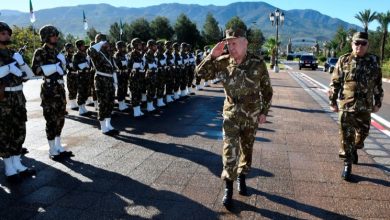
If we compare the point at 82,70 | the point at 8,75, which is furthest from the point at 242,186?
the point at 82,70

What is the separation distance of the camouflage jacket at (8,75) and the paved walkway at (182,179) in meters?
1.34

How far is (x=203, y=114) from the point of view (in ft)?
36.5

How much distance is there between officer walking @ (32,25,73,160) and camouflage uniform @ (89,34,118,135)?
1.58 m

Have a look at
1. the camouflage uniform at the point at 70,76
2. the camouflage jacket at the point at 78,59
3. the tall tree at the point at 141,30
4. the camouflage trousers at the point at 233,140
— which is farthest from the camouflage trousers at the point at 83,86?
the tall tree at the point at 141,30

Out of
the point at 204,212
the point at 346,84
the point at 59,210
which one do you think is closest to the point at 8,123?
the point at 59,210

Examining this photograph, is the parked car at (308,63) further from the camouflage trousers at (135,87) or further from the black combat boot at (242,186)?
the black combat boot at (242,186)

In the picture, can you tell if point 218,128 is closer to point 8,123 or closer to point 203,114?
point 203,114

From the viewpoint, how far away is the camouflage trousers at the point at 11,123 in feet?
17.4

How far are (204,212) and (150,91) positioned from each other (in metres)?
7.07

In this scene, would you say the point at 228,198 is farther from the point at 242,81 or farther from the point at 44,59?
the point at 44,59

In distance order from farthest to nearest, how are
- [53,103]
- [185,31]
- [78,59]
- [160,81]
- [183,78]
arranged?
[185,31] < [183,78] < [160,81] < [78,59] < [53,103]

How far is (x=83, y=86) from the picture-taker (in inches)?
442

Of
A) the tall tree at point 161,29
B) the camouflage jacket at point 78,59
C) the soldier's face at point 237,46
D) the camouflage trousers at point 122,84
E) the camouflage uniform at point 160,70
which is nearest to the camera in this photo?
the soldier's face at point 237,46

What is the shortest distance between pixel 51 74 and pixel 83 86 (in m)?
5.21
